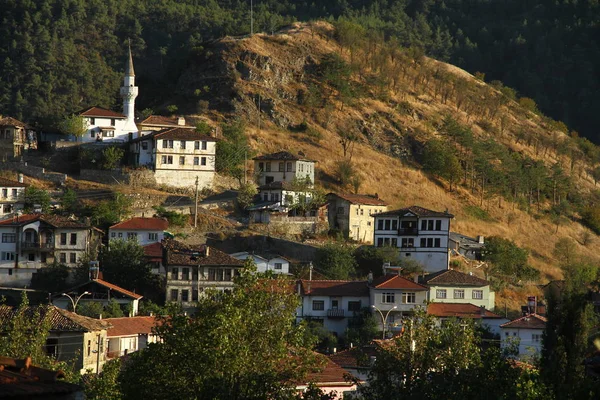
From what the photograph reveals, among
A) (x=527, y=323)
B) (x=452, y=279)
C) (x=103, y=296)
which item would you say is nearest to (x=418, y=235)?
(x=452, y=279)

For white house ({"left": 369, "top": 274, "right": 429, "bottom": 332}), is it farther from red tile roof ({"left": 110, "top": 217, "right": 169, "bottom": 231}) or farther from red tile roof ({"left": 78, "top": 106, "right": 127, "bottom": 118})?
red tile roof ({"left": 78, "top": 106, "right": 127, "bottom": 118})

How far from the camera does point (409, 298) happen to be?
89.0 m

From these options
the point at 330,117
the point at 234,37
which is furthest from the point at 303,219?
the point at 234,37

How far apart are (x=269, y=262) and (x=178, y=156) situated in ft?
58.4

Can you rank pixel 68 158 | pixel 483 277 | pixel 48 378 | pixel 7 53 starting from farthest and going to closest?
pixel 7 53, pixel 68 158, pixel 483 277, pixel 48 378

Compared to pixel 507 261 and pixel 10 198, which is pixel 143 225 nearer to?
pixel 10 198

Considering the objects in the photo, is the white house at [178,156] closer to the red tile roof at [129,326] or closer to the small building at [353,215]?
the small building at [353,215]

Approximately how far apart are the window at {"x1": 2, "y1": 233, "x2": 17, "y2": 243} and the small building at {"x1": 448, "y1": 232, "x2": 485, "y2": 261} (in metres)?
34.0

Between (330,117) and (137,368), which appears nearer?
(137,368)

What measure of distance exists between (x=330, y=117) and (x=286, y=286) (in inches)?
3724

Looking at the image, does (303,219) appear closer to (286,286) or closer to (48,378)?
(286,286)

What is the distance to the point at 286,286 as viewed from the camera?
50.1 meters

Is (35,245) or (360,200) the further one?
(360,200)

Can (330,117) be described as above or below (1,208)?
above
